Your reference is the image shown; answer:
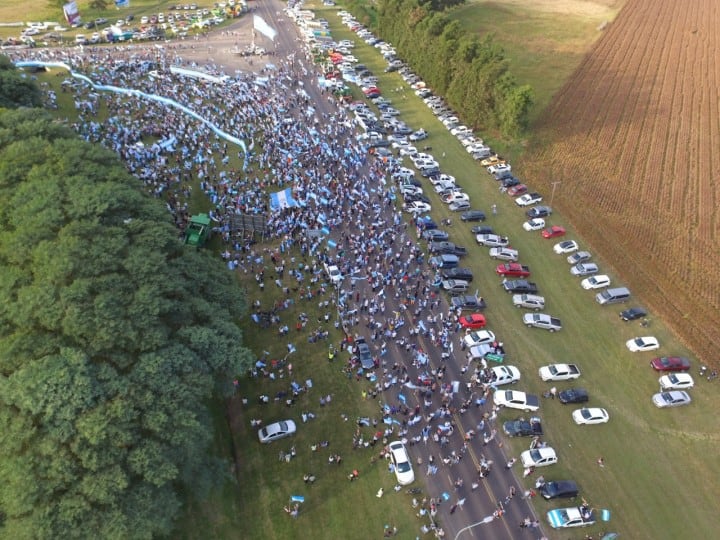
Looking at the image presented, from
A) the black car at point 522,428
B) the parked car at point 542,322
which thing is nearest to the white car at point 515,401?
the black car at point 522,428

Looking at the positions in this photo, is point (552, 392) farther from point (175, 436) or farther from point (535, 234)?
point (175, 436)

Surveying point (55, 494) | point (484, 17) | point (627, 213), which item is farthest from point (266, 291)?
point (484, 17)

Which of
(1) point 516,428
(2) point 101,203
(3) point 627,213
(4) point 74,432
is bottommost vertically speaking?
(1) point 516,428

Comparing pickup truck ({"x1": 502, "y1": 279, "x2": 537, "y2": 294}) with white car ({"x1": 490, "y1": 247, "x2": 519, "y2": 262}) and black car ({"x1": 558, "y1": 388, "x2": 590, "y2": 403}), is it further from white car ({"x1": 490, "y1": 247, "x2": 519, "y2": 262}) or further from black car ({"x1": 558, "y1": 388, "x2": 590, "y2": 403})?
black car ({"x1": 558, "y1": 388, "x2": 590, "y2": 403})

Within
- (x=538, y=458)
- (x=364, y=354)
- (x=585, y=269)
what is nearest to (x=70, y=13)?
(x=364, y=354)

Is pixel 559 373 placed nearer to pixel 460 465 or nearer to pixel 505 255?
pixel 460 465

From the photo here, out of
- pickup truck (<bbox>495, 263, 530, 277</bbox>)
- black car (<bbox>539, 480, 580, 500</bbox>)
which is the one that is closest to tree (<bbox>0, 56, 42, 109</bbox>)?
pickup truck (<bbox>495, 263, 530, 277</bbox>)
